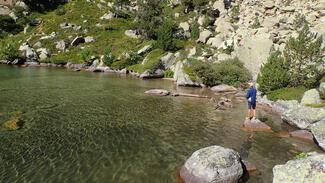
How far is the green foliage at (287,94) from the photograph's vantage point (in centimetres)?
4223

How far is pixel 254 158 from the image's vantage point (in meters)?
25.0

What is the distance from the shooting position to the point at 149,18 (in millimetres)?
117750

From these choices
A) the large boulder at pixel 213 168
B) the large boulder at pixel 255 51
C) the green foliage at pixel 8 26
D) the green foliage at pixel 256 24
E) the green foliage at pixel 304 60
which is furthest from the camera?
the green foliage at pixel 8 26

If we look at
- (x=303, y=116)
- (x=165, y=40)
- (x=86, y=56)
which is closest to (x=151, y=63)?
(x=165, y=40)

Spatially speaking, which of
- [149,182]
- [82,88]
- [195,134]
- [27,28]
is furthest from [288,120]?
[27,28]

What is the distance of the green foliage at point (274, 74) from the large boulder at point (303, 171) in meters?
29.7

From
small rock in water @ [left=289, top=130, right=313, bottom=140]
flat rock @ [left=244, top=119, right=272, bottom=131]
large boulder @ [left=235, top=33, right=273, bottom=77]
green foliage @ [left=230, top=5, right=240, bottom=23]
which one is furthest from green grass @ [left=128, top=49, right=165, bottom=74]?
small rock in water @ [left=289, top=130, right=313, bottom=140]

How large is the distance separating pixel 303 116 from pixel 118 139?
1964cm

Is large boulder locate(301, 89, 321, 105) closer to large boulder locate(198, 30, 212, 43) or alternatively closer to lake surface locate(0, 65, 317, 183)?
lake surface locate(0, 65, 317, 183)

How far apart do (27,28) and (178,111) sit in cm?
11945

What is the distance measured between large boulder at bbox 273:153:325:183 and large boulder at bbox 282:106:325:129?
1617 cm

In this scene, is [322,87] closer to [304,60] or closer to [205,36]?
[304,60]

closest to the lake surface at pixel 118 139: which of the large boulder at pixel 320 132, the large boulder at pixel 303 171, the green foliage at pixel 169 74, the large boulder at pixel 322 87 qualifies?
the large boulder at pixel 320 132

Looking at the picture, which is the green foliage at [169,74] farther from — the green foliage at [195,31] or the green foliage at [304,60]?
the green foliage at [304,60]
